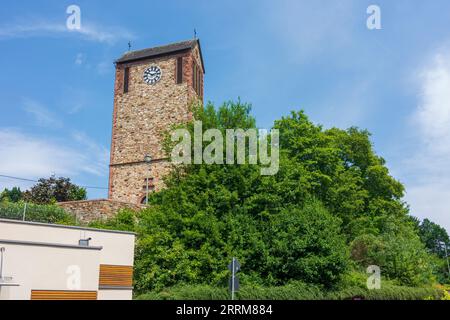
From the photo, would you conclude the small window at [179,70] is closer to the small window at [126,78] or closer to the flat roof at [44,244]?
the small window at [126,78]

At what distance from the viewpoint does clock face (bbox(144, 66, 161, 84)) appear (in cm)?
3716

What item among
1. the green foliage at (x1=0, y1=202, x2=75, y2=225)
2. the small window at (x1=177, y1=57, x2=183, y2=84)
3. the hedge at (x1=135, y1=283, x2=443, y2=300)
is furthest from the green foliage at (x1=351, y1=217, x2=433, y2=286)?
the small window at (x1=177, y1=57, x2=183, y2=84)

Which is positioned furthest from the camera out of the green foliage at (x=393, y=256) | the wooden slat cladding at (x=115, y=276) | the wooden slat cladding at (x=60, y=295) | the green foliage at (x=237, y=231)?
the green foliage at (x=393, y=256)

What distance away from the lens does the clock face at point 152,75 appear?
37156 millimetres

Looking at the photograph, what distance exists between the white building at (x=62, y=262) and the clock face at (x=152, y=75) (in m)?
20.6

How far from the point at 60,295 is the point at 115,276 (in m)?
3.02

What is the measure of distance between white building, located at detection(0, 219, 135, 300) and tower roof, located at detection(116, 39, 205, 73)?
21.7 m

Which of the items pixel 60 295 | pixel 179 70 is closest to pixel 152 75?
pixel 179 70

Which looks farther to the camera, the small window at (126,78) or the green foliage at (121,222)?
the small window at (126,78)

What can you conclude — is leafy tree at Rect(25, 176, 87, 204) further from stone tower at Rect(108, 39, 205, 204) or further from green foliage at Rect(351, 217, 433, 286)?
green foliage at Rect(351, 217, 433, 286)

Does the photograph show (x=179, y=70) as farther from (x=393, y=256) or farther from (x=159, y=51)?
(x=393, y=256)

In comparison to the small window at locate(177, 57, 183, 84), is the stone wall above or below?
below

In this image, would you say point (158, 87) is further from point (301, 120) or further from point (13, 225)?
point (13, 225)

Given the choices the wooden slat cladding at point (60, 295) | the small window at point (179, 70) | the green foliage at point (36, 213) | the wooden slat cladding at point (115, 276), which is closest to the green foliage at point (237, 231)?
the wooden slat cladding at point (115, 276)
